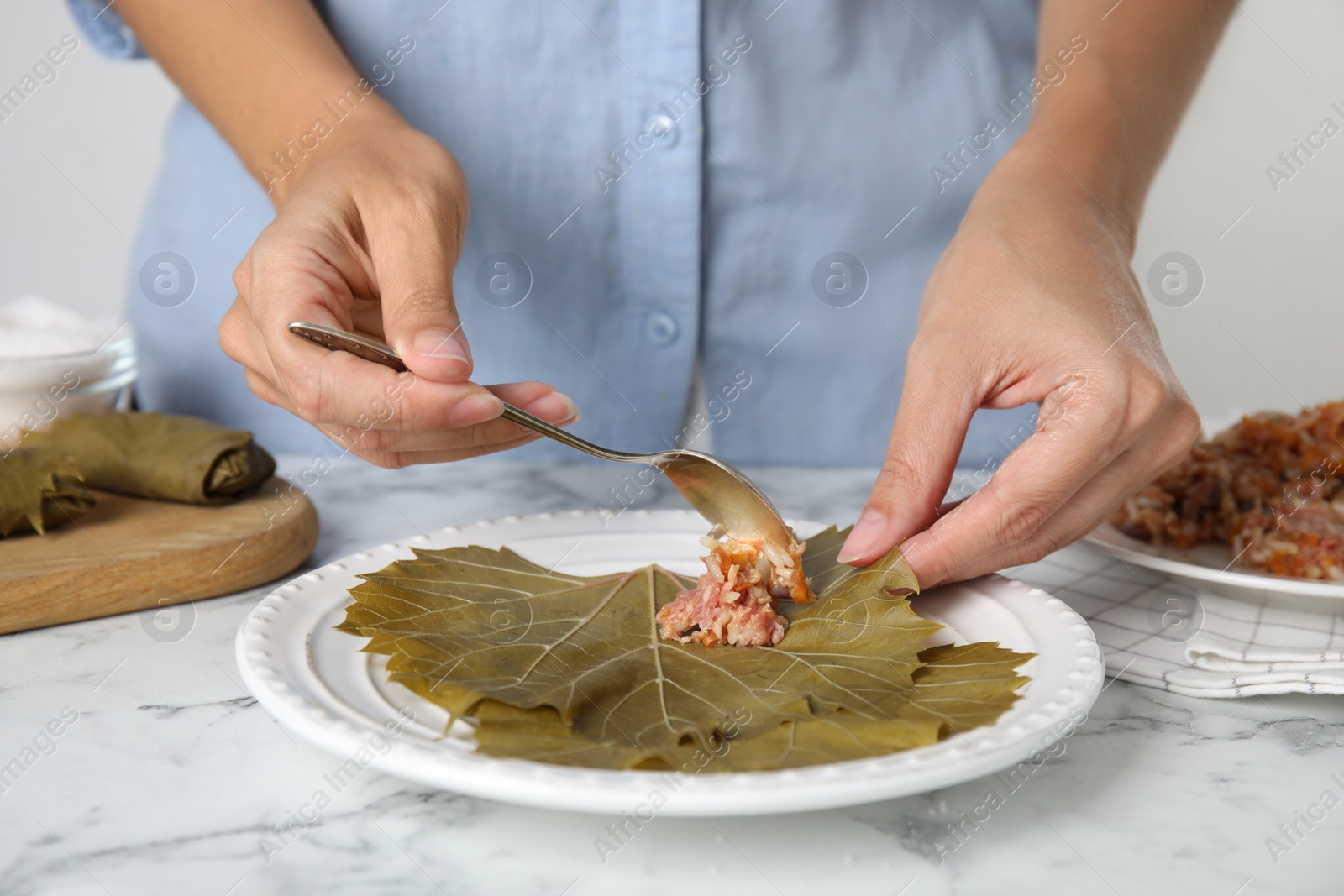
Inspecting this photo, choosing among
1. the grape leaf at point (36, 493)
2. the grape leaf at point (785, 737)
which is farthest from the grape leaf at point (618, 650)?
the grape leaf at point (36, 493)

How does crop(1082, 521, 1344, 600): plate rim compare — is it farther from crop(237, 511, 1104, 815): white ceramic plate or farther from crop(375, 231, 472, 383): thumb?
crop(375, 231, 472, 383): thumb

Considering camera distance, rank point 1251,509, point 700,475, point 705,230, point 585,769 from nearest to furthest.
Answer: point 585,769 < point 700,475 < point 1251,509 < point 705,230

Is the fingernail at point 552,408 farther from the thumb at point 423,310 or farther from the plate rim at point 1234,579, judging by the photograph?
the plate rim at point 1234,579

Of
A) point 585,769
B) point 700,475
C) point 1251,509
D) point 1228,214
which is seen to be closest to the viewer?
point 585,769

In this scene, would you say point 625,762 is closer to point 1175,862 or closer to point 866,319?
point 1175,862

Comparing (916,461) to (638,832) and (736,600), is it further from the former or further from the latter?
(638,832)

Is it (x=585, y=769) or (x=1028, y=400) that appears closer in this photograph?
(x=585, y=769)

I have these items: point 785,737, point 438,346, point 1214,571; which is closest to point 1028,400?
point 1214,571
